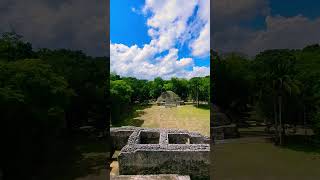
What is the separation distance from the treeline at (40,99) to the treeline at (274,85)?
22.2 ft

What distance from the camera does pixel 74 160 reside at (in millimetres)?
10766

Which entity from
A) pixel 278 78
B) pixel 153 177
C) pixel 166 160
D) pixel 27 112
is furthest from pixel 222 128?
pixel 27 112

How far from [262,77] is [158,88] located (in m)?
26.4

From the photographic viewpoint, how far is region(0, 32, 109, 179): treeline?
29.9 ft

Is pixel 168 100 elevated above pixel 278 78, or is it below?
below

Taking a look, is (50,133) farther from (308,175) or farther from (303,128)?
(303,128)


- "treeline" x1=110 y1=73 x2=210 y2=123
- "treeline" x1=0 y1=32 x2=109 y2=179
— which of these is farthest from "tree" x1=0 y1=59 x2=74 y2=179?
"treeline" x1=110 y1=73 x2=210 y2=123

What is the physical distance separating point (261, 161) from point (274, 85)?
4.26 meters

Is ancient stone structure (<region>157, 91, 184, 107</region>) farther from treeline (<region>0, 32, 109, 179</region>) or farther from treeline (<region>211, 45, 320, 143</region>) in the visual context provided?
treeline (<region>0, 32, 109, 179</region>)

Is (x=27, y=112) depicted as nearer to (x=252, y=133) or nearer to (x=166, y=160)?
(x=166, y=160)

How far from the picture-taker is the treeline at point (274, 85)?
568 inches

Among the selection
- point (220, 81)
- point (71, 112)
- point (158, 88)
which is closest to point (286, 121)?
point (220, 81)

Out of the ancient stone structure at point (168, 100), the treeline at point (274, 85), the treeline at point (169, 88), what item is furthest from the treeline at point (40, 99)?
the ancient stone structure at point (168, 100)

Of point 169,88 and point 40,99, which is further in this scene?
point 169,88
